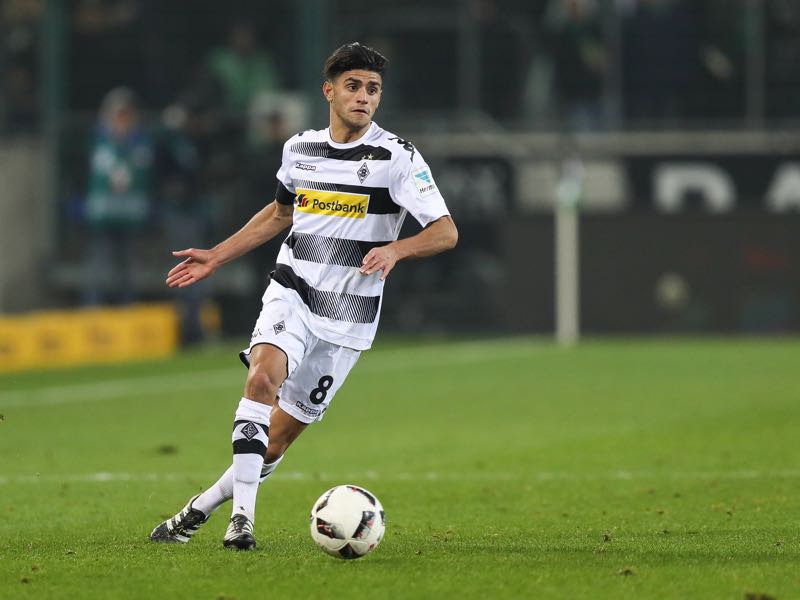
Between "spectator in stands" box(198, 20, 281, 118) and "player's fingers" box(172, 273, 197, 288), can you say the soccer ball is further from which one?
"spectator in stands" box(198, 20, 281, 118)

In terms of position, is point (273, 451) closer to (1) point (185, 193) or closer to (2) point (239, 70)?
(1) point (185, 193)

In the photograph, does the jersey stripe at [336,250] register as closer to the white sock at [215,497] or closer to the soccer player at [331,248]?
the soccer player at [331,248]

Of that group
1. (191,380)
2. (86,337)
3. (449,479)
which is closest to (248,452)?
(449,479)

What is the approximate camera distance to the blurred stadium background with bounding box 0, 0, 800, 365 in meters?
24.2

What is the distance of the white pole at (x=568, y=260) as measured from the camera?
24.2m

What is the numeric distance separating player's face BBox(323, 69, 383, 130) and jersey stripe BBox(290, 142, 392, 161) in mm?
110

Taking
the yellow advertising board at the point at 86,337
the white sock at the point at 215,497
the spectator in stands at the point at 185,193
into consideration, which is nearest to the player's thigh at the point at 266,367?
the white sock at the point at 215,497

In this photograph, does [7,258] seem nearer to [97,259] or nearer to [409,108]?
[97,259]

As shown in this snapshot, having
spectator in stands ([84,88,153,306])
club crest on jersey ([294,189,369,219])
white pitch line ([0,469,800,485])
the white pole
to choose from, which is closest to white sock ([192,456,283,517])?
club crest on jersey ([294,189,369,219])

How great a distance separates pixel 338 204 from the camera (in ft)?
25.9

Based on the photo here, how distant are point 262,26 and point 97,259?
4.83 metres

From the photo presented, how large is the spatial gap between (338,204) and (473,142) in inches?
722

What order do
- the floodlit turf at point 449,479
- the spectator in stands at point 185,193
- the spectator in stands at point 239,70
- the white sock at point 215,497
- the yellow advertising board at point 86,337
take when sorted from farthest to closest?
the spectator in stands at point 239,70 → the spectator in stands at point 185,193 → the yellow advertising board at point 86,337 → the white sock at point 215,497 → the floodlit turf at point 449,479

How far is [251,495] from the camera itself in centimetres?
739
